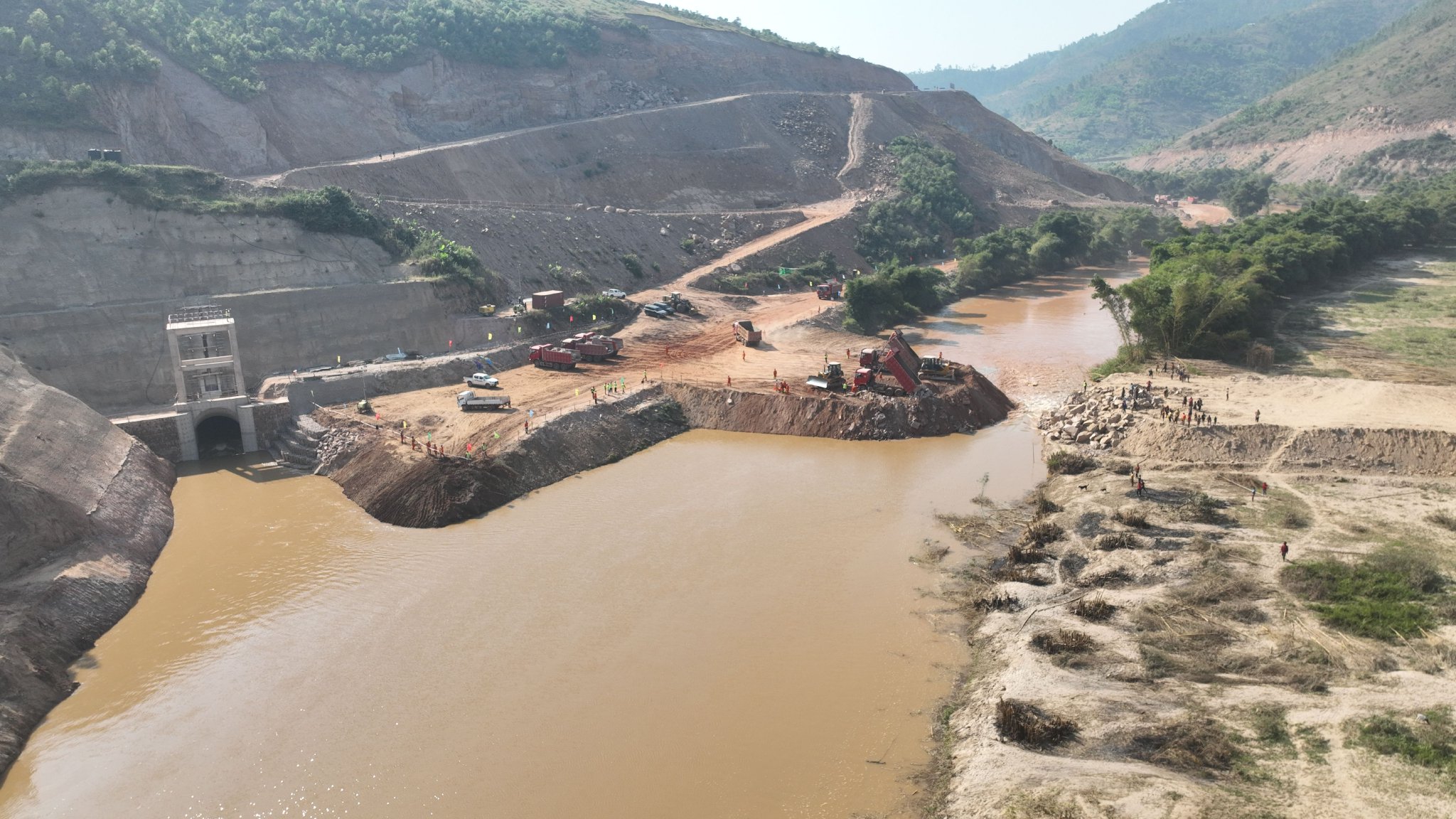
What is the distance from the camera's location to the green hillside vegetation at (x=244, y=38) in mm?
59188

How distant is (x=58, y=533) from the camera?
1099 inches

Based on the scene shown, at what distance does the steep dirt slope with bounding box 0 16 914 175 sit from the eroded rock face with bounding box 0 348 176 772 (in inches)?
1200

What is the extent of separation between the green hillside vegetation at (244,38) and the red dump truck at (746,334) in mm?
40575

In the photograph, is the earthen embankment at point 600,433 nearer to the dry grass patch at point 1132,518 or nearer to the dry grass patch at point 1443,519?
the dry grass patch at point 1132,518

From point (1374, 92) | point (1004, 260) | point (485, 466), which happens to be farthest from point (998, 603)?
point (1374, 92)

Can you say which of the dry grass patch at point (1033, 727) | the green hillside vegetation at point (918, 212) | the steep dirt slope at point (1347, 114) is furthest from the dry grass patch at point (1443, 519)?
the steep dirt slope at point (1347, 114)

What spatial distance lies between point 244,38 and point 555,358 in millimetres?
47200

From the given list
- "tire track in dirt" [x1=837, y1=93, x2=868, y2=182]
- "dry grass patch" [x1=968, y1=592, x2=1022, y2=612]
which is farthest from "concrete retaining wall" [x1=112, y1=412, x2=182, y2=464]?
"tire track in dirt" [x1=837, y1=93, x2=868, y2=182]

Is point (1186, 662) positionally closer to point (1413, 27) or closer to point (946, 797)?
point (946, 797)

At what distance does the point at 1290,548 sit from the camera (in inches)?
1099

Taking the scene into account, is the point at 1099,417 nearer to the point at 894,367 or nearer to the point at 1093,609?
the point at 894,367

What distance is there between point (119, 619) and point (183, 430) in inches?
552

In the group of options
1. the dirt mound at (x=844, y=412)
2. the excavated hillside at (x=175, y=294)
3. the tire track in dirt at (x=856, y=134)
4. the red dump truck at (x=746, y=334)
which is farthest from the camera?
the tire track in dirt at (x=856, y=134)

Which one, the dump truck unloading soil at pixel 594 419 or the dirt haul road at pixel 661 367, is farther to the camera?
the dirt haul road at pixel 661 367
